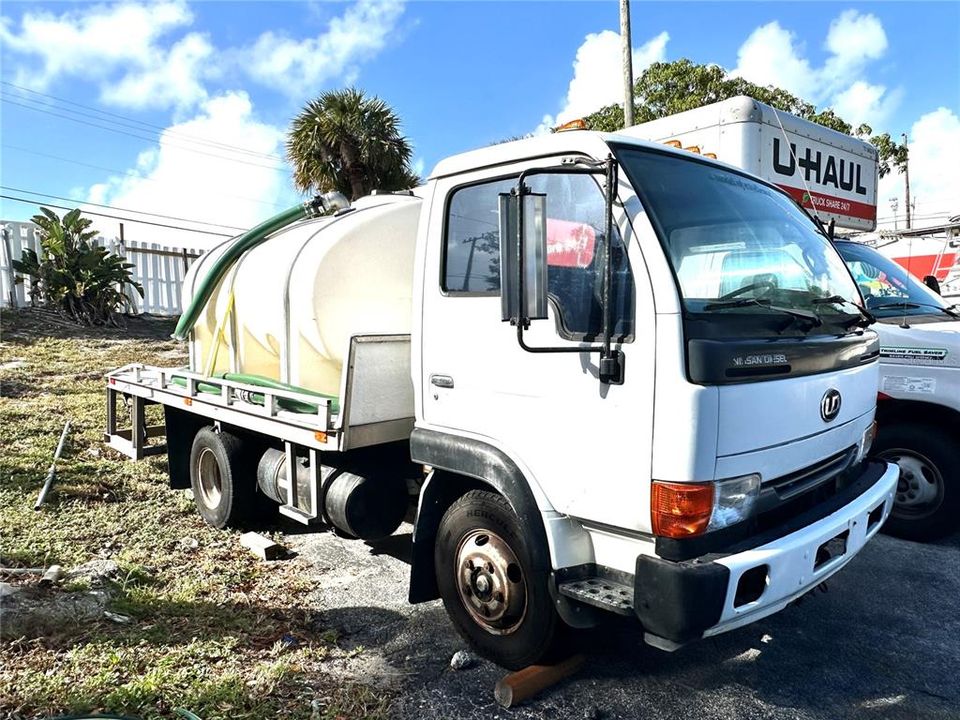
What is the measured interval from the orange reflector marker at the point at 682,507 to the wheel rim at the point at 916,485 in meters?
3.07

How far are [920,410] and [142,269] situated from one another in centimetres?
1729

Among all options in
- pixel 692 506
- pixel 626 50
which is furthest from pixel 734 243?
pixel 626 50

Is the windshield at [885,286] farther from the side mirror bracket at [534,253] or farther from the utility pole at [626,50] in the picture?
the utility pole at [626,50]

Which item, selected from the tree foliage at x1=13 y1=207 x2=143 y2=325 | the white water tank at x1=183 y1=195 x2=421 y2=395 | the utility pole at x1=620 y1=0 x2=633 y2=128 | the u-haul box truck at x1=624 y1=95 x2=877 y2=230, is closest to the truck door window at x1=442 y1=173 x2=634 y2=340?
the white water tank at x1=183 y1=195 x2=421 y2=395

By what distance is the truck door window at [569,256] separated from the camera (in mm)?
2650

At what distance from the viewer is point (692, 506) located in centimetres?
246

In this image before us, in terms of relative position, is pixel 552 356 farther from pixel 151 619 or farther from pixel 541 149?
pixel 151 619

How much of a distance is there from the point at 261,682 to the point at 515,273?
7.12 ft

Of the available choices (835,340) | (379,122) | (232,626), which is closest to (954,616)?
(835,340)

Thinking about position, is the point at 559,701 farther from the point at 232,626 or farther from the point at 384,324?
the point at 384,324

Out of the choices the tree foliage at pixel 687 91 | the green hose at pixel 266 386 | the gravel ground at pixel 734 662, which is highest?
the tree foliage at pixel 687 91

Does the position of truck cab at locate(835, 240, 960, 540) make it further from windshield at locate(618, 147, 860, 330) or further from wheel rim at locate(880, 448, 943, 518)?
windshield at locate(618, 147, 860, 330)

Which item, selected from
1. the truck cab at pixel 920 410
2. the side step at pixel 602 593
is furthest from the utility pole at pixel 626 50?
the side step at pixel 602 593

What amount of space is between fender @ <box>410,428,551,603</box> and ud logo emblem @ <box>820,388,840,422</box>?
4.25ft
